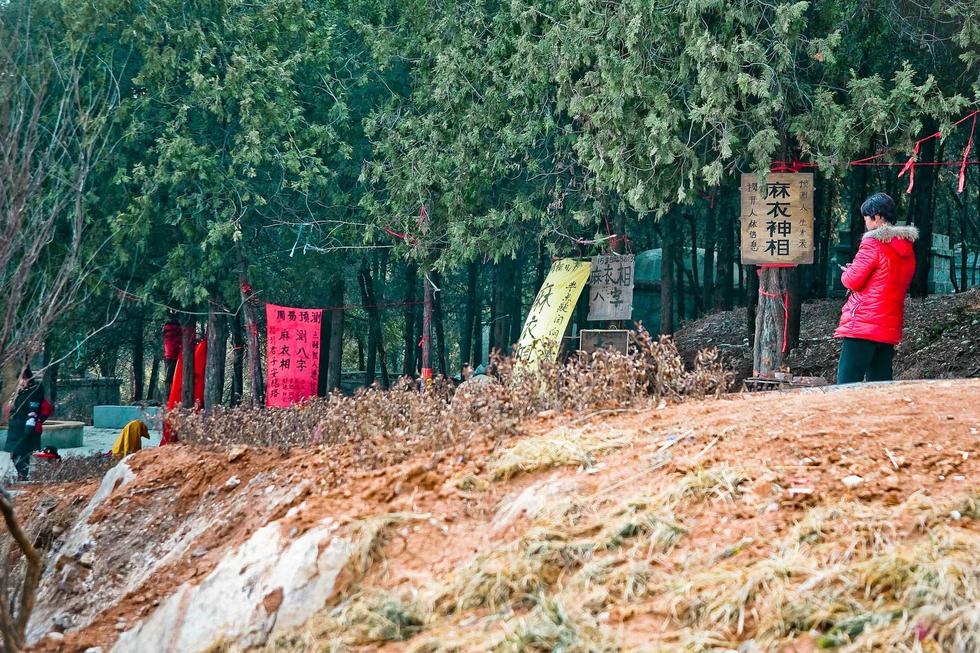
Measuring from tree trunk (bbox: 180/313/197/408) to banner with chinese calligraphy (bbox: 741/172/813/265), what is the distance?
9360 mm

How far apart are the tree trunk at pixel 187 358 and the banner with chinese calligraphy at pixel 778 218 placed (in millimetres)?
9360

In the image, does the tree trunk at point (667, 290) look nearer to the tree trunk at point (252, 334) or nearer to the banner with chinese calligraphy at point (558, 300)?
the banner with chinese calligraphy at point (558, 300)

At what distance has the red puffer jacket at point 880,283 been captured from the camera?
7.81 meters

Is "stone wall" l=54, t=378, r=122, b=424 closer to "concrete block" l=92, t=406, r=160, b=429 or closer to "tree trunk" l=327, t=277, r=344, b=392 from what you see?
"concrete block" l=92, t=406, r=160, b=429

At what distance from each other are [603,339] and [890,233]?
17.9ft

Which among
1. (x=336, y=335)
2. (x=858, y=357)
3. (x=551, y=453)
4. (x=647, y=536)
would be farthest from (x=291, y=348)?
(x=647, y=536)

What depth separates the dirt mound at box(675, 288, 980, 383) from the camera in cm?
1283

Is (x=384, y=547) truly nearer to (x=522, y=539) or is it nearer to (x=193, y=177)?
(x=522, y=539)

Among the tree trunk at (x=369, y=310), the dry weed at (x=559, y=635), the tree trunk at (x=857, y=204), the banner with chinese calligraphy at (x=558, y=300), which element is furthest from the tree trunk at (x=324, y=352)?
the dry weed at (x=559, y=635)

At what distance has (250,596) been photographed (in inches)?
209

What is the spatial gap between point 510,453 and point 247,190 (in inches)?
414

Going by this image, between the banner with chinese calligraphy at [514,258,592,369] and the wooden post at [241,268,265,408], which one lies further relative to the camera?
the wooden post at [241,268,265,408]

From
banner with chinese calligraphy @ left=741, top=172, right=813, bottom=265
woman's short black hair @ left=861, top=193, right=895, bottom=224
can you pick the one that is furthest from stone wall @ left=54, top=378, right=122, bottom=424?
woman's short black hair @ left=861, top=193, right=895, bottom=224

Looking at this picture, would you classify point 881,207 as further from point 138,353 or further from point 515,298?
point 138,353
